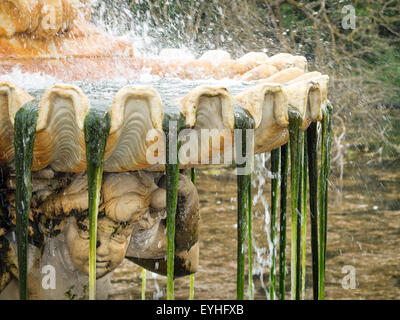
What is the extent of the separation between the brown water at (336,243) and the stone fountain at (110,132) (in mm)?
1452

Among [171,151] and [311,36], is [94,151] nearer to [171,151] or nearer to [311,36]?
[171,151]

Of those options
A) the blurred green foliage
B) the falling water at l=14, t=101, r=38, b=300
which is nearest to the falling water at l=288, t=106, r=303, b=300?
the falling water at l=14, t=101, r=38, b=300

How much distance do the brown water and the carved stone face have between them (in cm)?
171

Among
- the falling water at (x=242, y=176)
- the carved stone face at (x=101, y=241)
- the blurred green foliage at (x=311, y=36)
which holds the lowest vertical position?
the carved stone face at (x=101, y=241)

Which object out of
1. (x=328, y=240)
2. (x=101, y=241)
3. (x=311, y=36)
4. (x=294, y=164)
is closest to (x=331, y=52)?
(x=311, y=36)

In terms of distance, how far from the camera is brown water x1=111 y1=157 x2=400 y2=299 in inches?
155

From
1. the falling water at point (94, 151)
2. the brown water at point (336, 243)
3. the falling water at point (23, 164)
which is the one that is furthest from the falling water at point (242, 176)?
the brown water at point (336, 243)

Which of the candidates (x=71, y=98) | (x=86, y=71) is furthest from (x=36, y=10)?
(x=71, y=98)

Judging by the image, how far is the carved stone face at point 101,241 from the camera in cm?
211

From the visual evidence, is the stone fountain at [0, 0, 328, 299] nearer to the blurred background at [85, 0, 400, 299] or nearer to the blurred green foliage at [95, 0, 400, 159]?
the blurred background at [85, 0, 400, 299]

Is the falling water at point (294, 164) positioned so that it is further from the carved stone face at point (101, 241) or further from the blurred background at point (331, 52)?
the blurred background at point (331, 52)

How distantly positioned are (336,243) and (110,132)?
11.1 ft
